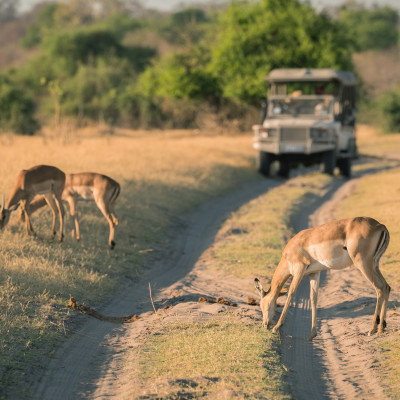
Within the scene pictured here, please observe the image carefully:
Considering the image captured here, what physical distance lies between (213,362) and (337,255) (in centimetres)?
168

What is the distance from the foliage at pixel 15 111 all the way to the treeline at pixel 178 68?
0.05 metres

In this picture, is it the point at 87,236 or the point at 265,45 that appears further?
the point at 265,45

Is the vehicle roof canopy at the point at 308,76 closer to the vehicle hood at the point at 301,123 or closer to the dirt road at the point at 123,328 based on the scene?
the vehicle hood at the point at 301,123

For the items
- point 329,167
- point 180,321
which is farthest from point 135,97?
point 180,321

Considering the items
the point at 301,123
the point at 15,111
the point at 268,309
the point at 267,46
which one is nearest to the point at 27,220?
the point at 268,309

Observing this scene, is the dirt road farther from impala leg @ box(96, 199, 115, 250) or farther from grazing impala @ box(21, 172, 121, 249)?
grazing impala @ box(21, 172, 121, 249)

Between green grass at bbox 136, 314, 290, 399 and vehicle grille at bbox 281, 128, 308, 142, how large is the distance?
528 inches

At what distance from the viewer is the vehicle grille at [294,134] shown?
66.4 ft

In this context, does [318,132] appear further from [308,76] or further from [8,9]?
[8,9]

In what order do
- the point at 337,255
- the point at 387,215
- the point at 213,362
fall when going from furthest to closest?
the point at 387,215 → the point at 337,255 → the point at 213,362

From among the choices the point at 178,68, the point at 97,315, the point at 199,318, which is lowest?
the point at 97,315

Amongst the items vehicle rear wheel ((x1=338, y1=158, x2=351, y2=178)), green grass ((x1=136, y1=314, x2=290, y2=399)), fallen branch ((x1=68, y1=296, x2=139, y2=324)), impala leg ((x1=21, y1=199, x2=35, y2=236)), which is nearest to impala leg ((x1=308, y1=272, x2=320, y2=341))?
green grass ((x1=136, y1=314, x2=290, y2=399))

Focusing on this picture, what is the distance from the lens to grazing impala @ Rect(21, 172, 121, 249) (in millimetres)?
10742

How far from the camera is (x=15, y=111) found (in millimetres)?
31188
